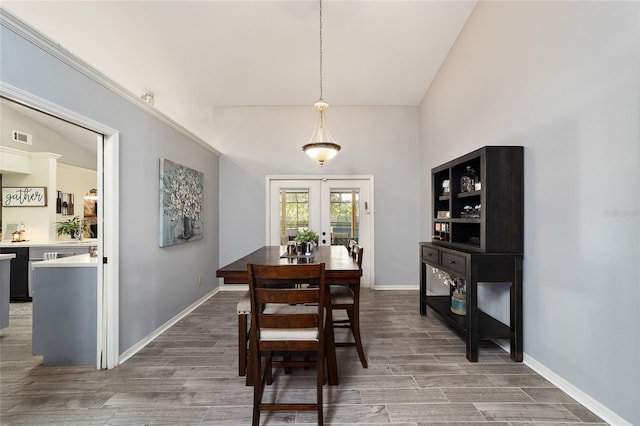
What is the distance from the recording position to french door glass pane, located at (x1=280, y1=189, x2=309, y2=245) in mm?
4906

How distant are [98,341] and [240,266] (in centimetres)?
134

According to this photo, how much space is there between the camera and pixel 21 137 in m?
3.99

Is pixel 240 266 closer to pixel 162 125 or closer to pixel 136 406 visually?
pixel 136 406

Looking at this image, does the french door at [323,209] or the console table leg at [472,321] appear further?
the french door at [323,209]

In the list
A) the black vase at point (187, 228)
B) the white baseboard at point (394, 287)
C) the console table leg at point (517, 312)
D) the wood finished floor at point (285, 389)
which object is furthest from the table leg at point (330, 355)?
the white baseboard at point (394, 287)

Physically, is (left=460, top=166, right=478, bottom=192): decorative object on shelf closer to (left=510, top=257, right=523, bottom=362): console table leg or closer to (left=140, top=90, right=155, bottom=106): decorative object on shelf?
(left=510, top=257, right=523, bottom=362): console table leg

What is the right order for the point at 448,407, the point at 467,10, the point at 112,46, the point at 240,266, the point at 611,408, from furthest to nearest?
the point at 112,46, the point at 467,10, the point at 240,266, the point at 448,407, the point at 611,408

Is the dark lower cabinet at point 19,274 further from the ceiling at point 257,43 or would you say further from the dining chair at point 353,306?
the dining chair at point 353,306

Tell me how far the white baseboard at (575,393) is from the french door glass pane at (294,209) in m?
3.49

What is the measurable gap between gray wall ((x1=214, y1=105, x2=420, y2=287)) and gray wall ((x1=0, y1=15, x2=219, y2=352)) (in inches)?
40.2

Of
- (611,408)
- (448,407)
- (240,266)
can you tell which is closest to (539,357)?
(611,408)

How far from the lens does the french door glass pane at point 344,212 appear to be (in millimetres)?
4895

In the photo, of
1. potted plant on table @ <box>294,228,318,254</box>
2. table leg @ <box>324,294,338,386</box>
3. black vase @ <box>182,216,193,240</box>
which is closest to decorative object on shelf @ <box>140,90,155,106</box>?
black vase @ <box>182,216,193,240</box>

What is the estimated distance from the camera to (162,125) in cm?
305
